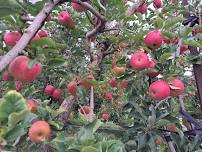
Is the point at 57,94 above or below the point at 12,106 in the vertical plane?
above

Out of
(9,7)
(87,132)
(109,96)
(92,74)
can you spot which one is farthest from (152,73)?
(109,96)

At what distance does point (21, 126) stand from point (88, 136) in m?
0.23

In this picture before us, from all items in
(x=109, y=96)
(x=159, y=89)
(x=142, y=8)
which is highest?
(x=142, y=8)

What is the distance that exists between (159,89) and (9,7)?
0.65 metres

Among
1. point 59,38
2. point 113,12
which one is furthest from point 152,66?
point 59,38

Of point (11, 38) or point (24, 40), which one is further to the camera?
point (11, 38)

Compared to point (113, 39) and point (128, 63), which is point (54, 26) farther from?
point (128, 63)

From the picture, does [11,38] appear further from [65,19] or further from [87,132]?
[65,19]

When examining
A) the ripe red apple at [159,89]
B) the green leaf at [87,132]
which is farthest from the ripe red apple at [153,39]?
the green leaf at [87,132]

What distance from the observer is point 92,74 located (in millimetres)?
1892

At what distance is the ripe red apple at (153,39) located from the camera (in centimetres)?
157

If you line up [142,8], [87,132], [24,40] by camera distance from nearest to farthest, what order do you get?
[24,40] < [87,132] < [142,8]

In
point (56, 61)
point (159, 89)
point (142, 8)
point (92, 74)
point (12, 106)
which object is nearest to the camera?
point (12, 106)

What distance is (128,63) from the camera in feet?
5.50
